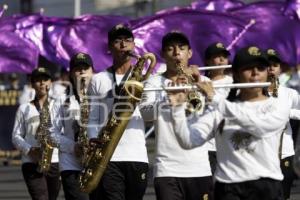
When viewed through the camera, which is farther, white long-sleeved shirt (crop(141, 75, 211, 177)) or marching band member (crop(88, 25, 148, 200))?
marching band member (crop(88, 25, 148, 200))

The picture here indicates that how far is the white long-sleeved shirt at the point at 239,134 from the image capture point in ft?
22.1

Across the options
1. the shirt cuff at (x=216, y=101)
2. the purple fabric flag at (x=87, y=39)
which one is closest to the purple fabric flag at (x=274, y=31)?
the purple fabric flag at (x=87, y=39)

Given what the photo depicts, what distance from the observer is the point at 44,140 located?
10539mm

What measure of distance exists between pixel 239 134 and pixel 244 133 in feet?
0.11

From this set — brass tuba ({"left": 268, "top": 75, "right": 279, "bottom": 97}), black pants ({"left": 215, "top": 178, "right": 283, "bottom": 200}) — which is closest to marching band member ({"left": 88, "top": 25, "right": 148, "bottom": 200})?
brass tuba ({"left": 268, "top": 75, "right": 279, "bottom": 97})

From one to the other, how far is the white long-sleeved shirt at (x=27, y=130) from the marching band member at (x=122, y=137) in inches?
75.9

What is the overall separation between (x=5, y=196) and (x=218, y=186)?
27.4ft

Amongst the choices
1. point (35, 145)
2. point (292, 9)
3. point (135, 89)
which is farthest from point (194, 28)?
point (135, 89)

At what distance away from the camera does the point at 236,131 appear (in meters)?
6.79

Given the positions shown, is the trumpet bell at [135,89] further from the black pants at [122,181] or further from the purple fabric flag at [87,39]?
the purple fabric flag at [87,39]

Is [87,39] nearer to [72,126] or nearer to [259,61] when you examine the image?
[72,126]

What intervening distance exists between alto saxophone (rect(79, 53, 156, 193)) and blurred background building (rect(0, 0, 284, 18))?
25.7m

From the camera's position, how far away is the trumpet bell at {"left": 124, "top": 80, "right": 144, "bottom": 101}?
7797 mm

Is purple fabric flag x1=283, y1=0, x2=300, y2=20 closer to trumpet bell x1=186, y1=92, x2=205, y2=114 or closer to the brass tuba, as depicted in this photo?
the brass tuba
